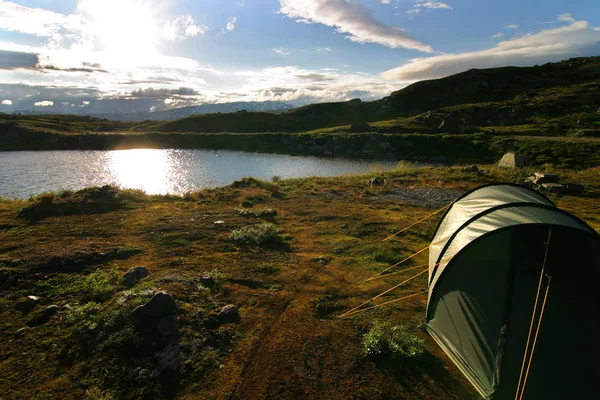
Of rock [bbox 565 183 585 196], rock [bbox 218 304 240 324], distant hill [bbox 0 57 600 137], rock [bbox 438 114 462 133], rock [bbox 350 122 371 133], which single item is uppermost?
distant hill [bbox 0 57 600 137]

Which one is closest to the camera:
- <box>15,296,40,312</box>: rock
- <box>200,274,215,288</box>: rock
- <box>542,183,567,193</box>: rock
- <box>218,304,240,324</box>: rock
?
<box>15,296,40,312</box>: rock

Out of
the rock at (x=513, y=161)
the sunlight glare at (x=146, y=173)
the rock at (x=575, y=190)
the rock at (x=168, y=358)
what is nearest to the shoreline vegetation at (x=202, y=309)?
the rock at (x=168, y=358)

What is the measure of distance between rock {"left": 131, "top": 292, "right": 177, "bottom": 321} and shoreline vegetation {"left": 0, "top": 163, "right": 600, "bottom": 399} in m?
0.04

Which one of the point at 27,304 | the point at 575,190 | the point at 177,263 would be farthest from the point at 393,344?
the point at 575,190

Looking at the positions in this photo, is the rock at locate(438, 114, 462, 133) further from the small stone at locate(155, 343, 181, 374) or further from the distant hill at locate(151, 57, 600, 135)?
the small stone at locate(155, 343, 181, 374)

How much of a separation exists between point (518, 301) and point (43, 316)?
11.6 meters

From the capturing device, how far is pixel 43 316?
8.14 metres

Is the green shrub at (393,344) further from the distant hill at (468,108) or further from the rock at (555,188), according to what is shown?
the distant hill at (468,108)

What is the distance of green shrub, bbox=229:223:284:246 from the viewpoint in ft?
47.6

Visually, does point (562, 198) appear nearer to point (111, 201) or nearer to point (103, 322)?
point (103, 322)

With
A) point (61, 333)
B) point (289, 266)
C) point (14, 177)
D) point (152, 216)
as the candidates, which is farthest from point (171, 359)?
point (14, 177)

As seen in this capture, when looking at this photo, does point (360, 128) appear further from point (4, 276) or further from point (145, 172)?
point (4, 276)

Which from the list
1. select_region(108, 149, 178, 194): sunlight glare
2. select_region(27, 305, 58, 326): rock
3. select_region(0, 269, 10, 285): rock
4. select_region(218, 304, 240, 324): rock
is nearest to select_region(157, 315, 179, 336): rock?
select_region(218, 304, 240, 324): rock

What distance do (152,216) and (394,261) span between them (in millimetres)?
13909
